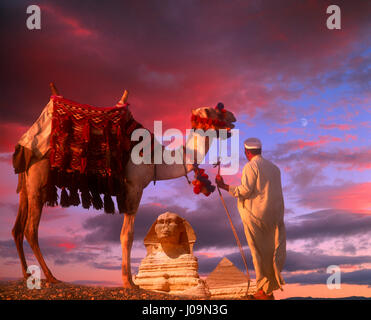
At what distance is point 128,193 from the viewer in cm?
860

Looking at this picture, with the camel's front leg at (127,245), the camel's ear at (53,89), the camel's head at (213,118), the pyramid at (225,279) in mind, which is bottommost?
the pyramid at (225,279)

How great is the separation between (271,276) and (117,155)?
3.32 metres

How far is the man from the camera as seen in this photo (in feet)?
25.4

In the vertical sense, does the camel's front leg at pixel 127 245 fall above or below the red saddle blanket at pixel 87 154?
below

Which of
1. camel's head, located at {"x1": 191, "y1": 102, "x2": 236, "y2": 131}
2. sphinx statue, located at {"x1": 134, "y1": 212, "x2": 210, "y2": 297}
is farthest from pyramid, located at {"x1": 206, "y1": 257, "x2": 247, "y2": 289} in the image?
camel's head, located at {"x1": 191, "y1": 102, "x2": 236, "y2": 131}

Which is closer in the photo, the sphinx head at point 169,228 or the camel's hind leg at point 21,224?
the camel's hind leg at point 21,224

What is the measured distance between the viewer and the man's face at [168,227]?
12008mm

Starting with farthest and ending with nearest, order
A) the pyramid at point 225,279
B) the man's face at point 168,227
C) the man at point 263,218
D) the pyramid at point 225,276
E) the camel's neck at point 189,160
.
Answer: the pyramid at point 225,276
the pyramid at point 225,279
the man's face at point 168,227
the camel's neck at point 189,160
the man at point 263,218

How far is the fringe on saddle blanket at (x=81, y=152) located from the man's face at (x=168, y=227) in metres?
3.56

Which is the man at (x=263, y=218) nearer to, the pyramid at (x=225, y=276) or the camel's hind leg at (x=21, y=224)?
the camel's hind leg at (x=21, y=224)

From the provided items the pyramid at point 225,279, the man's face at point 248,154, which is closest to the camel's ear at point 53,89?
the man's face at point 248,154

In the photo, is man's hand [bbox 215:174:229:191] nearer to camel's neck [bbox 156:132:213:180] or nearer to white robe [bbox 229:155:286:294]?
white robe [bbox 229:155:286:294]

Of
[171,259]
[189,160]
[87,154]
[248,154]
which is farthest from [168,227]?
[248,154]
